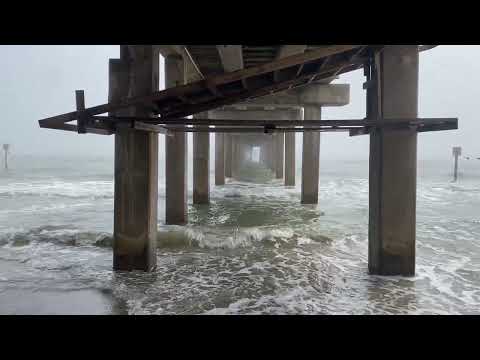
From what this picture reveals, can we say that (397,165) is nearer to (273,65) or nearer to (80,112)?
(273,65)

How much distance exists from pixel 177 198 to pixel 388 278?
5852 mm

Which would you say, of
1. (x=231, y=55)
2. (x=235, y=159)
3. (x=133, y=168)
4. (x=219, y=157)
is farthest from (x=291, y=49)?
(x=235, y=159)

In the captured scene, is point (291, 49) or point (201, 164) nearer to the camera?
point (291, 49)

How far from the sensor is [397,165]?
545cm

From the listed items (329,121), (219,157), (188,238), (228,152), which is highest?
(228,152)

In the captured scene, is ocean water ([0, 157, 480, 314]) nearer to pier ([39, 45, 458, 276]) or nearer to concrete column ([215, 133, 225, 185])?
pier ([39, 45, 458, 276])

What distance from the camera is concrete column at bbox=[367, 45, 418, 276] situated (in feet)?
17.8

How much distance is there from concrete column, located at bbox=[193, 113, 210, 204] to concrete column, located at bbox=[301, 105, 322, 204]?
3586mm

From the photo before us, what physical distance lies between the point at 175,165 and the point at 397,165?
5.63 metres

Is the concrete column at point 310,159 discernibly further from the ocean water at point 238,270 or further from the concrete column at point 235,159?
the concrete column at point 235,159

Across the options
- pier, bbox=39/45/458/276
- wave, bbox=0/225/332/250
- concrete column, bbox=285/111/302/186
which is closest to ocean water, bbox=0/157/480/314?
wave, bbox=0/225/332/250

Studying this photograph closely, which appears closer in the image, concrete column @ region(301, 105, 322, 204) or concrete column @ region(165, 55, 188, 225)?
concrete column @ region(165, 55, 188, 225)
